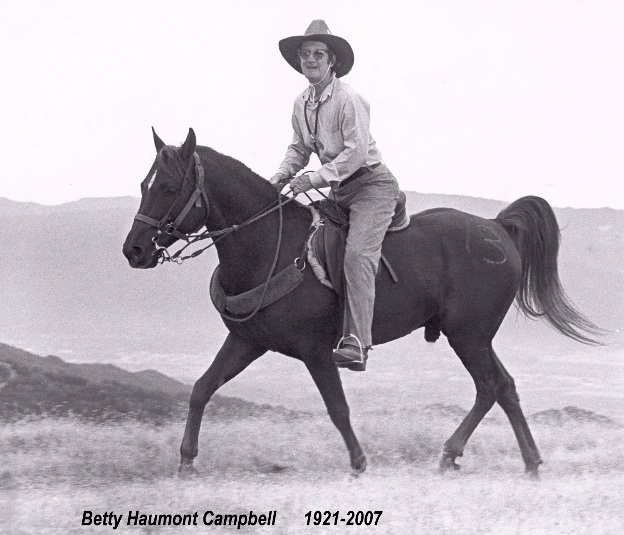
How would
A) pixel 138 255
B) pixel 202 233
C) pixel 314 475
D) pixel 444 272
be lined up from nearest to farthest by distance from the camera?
pixel 138 255 → pixel 202 233 → pixel 314 475 → pixel 444 272

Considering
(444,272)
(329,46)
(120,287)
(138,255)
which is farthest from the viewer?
(120,287)

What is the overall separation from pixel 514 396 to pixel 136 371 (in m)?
3.88

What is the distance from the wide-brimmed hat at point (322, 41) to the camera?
681cm

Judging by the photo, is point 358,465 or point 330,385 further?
point 358,465

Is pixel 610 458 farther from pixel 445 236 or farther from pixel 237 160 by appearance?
pixel 237 160

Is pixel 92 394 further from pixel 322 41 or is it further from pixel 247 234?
pixel 322 41

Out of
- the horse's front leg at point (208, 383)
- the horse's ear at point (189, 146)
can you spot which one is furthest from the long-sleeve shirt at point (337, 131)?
the horse's front leg at point (208, 383)

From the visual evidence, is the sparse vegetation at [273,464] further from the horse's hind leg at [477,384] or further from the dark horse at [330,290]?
the dark horse at [330,290]

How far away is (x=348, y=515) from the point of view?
19.9 ft

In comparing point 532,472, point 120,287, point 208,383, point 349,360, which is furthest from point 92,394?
point 532,472

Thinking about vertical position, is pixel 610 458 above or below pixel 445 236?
below

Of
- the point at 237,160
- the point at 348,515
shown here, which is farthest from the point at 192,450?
the point at 237,160

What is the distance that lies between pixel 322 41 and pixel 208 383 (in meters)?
2.68

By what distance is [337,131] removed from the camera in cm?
695
